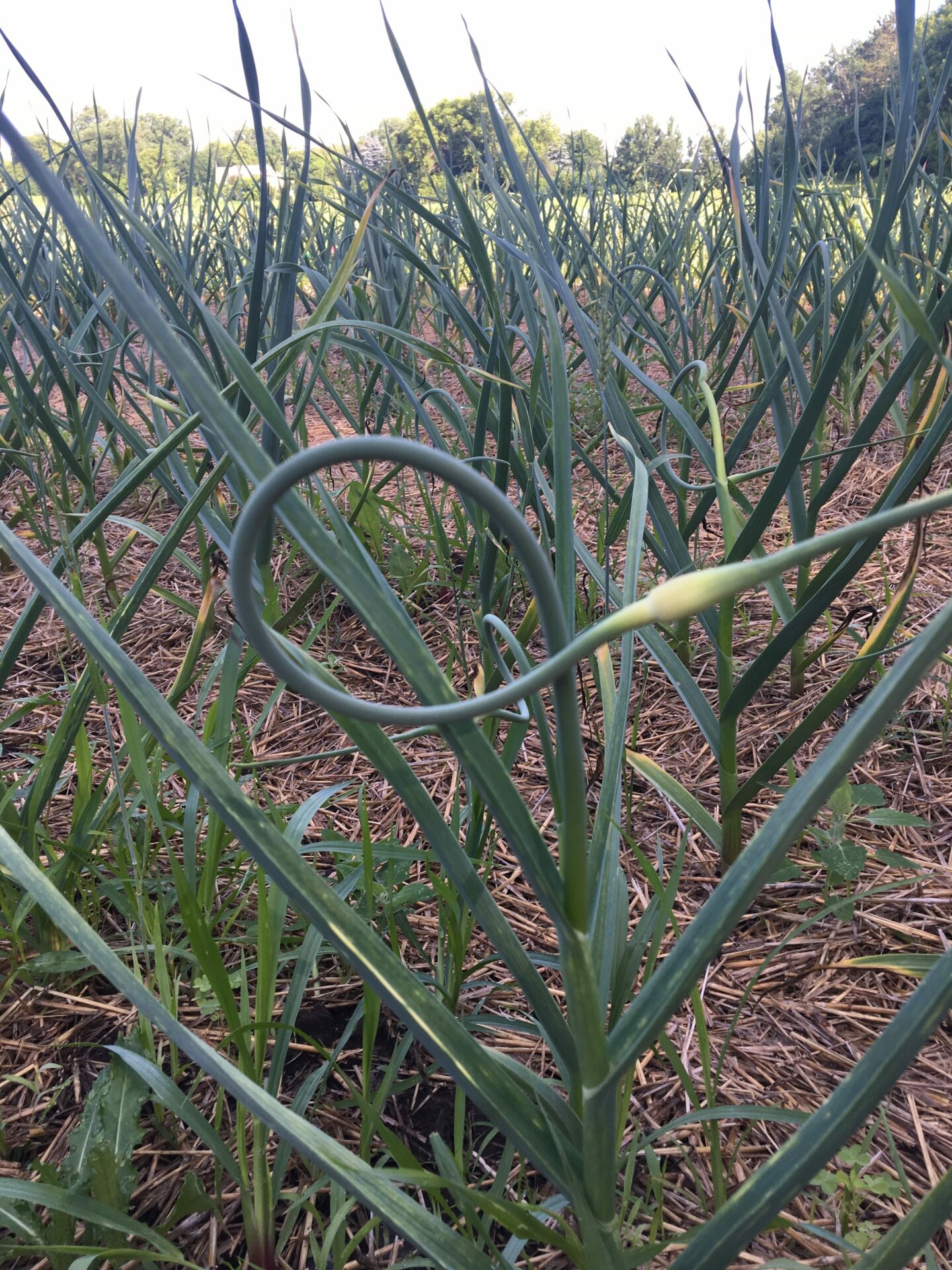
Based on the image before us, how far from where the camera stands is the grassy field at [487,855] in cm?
34

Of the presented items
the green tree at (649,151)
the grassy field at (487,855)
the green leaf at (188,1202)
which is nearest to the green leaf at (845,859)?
the grassy field at (487,855)

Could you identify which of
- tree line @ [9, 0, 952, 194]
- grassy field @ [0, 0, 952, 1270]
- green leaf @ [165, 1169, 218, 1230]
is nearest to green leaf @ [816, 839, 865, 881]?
grassy field @ [0, 0, 952, 1270]

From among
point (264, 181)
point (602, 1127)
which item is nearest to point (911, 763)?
point (602, 1127)

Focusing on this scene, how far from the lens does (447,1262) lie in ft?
1.28

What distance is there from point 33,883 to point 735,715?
579mm

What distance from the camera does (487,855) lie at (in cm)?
91

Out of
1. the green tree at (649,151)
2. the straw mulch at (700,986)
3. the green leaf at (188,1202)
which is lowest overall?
the straw mulch at (700,986)

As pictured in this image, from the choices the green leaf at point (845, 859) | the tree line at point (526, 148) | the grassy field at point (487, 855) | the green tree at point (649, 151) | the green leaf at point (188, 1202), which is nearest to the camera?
the grassy field at point (487, 855)

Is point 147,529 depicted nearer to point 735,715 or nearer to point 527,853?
point 735,715

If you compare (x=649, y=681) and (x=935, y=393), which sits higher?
(x=935, y=393)

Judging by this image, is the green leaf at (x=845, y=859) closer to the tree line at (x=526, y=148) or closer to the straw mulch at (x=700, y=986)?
the straw mulch at (x=700, y=986)

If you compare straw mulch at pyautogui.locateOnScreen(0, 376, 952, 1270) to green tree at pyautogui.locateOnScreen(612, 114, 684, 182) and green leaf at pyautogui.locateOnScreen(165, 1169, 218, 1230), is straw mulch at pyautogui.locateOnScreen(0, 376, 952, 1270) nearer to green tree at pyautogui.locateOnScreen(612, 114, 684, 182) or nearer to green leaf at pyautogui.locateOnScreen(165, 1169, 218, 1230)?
green leaf at pyautogui.locateOnScreen(165, 1169, 218, 1230)

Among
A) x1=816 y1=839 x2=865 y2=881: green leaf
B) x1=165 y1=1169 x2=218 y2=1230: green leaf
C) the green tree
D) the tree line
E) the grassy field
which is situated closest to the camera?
the grassy field

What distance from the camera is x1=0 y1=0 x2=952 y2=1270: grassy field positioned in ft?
1.10
